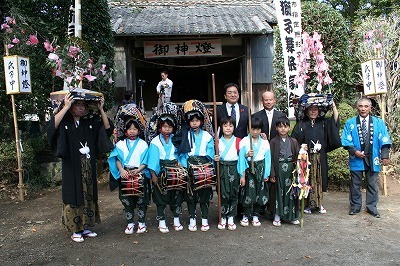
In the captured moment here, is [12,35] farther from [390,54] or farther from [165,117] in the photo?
[390,54]

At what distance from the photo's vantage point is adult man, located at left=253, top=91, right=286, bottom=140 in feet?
17.9

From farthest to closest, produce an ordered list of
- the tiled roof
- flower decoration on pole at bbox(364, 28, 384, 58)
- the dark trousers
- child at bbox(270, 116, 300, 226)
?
the tiled roof < flower decoration on pole at bbox(364, 28, 384, 58) < the dark trousers < child at bbox(270, 116, 300, 226)

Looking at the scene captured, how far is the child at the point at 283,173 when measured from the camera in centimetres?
508

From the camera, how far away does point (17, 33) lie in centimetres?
703

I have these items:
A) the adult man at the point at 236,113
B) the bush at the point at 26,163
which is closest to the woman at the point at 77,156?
the adult man at the point at 236,113

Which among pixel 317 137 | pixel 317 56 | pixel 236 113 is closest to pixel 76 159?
pixel 236 113

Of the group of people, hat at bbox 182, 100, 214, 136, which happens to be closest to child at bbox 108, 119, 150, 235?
the group of people

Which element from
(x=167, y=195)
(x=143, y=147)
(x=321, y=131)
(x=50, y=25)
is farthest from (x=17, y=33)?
(x=321, y=131)

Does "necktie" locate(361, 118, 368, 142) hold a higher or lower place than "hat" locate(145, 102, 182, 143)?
lower

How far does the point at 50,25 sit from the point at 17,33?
0.92 metres

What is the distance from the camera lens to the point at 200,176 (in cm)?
468

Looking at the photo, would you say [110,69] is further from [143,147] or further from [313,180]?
[313,180]

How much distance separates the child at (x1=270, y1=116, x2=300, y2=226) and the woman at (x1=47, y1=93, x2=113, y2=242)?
236cm

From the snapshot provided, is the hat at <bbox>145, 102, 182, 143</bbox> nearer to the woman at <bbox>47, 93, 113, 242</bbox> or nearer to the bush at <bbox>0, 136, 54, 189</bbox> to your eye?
the woman at <bbox>47, 93, 113, 242</bbox>
